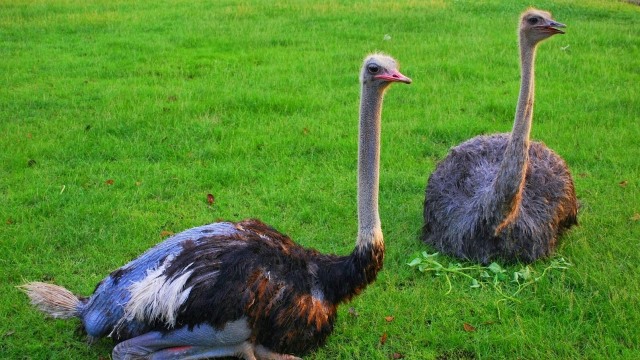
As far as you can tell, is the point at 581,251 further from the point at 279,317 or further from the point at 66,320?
the point at 66,320

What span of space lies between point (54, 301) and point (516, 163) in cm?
306

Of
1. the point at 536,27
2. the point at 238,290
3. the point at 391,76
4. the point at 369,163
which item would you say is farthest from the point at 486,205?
the point at 238,290

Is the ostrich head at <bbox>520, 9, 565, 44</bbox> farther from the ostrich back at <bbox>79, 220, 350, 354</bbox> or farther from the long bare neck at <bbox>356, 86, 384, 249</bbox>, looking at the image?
the ostrich back at <bbox>79, 220, 350, 354</bbox>

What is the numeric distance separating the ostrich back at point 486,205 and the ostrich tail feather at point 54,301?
2.63 m

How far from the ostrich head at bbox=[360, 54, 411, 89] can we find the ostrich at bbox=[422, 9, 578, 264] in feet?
4.69

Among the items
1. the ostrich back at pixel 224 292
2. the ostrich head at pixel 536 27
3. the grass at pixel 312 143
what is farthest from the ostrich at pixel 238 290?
the ostrich head at pixel 536 27

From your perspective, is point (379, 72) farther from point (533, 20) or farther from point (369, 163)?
point (533, 20)

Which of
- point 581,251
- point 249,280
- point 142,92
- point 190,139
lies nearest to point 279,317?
point 249,280

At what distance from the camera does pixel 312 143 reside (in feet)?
26.7

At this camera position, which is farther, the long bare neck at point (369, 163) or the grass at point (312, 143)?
the grass at point (312, 143)

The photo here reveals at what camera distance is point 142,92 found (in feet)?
31.9

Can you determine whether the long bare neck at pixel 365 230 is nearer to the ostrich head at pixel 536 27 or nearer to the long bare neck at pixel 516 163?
the long bare neck at pixel 516 163

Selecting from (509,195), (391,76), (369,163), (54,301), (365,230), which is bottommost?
(54,301)

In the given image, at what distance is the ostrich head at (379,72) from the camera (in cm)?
436
